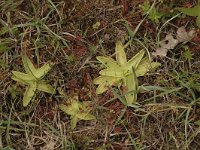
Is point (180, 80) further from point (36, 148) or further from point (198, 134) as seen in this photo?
point (36, 148)

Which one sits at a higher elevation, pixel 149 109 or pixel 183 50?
pixel 183 50

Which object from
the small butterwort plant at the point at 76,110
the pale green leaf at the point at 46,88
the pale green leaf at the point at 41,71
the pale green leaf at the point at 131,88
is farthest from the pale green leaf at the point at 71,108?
the pale green leaf at the point at 131,88

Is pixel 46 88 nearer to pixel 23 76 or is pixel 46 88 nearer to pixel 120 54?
pixel 23 76

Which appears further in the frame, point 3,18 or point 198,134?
point 3,18

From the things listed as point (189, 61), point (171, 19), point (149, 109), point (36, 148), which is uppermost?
point (171, 19)

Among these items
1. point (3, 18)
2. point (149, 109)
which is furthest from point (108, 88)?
point (3, 18)

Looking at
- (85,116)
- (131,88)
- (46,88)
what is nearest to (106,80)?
(131,88)

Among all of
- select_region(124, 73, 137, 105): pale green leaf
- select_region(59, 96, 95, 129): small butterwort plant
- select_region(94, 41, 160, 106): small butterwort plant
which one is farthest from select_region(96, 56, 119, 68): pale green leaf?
select_region(59, 96, 95, 129): small butterwort plant
